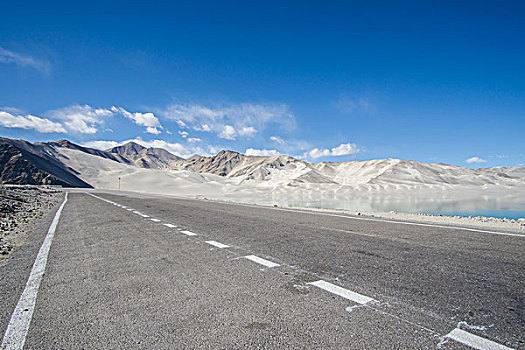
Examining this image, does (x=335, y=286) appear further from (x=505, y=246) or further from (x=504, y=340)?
(x=505, y=246)

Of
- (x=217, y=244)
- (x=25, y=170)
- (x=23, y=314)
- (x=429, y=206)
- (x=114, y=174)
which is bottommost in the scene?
(x=23, y=314)

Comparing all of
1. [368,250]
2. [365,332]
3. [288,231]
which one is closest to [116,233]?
[288,231]

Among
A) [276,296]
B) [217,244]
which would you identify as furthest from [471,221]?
[276,296]

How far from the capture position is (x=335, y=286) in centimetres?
328

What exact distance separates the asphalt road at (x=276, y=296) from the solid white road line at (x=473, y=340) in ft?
0.04

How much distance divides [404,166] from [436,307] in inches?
6717

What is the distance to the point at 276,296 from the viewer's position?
3.05m

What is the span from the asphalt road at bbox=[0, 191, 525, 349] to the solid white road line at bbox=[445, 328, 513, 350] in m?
0.01

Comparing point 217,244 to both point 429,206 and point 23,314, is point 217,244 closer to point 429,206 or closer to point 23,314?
point 23,314

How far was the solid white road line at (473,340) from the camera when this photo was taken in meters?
1.99

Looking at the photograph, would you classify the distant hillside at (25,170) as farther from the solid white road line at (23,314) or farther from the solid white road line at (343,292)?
the solid white road line at (343,292)

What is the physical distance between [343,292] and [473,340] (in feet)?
3.98

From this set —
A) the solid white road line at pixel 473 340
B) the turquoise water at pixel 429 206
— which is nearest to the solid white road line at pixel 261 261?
the solid white road line at pixel 473 340

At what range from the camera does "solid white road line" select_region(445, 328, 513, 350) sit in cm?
199
